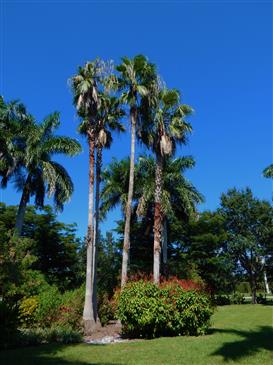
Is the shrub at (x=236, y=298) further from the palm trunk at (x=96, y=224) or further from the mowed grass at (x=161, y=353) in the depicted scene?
the mowed grass at (x=161, y=353)

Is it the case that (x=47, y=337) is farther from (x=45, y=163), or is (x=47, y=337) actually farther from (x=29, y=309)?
(x=45, y=163)

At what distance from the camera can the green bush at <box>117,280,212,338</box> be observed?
52.2 feet

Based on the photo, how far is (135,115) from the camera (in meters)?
24.1

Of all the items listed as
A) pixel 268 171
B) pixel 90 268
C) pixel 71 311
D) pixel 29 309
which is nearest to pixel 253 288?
pixel 268 171

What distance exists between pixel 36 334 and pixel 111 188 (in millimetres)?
18833

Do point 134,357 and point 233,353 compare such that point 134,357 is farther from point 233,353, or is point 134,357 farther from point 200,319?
point 200,319

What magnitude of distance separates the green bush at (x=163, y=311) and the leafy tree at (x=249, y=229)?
31.0 meters

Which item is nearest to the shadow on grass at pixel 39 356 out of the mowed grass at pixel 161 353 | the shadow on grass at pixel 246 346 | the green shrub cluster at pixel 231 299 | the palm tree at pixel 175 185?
the mowed grass at pixel 161 353

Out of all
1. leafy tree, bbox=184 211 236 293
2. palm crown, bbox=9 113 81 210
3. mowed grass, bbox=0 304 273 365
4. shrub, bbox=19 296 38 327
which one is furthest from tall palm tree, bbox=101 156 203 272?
mowed grass, bbox=0 304 273 365

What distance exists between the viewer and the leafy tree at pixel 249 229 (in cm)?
4634

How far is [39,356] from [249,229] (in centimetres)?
3895

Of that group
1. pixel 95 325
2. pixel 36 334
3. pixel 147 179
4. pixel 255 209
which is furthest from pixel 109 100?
pixel 255 209

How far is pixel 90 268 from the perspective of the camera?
21.2m

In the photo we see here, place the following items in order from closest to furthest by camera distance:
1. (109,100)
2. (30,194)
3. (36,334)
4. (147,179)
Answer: (36,334), (109,100), (30,194), (147,179)
